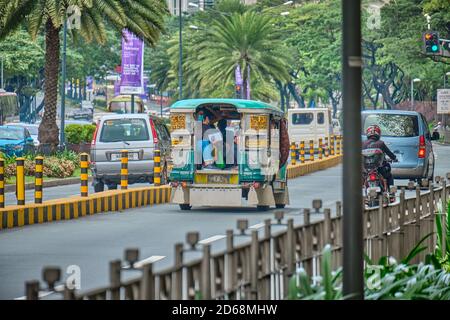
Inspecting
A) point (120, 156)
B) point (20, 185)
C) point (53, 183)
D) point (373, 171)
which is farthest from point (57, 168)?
point (373, 171)

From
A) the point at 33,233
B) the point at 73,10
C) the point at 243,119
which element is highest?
the point at 73,10

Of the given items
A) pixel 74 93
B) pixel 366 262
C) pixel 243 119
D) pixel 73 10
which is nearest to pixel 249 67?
pixel 73 10

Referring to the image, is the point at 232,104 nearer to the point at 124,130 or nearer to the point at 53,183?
the point at 124,130

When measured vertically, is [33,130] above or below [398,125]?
below

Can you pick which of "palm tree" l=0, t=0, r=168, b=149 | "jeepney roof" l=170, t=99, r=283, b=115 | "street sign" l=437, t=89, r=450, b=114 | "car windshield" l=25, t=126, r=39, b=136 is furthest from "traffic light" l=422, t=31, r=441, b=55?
"car windshield" l=25, t=126, r=39, b=136

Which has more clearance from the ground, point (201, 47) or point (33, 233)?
point (201, 47)

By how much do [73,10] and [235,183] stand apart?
16494mm

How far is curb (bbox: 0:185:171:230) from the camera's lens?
937 inches

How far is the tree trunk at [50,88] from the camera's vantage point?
41.7 m

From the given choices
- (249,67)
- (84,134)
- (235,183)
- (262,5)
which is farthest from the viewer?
(262,5)

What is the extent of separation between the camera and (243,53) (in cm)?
7862

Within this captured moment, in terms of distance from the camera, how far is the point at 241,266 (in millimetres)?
9211

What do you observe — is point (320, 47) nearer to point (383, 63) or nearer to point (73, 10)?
point (383, 63)

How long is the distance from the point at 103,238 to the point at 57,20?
1999 cm
